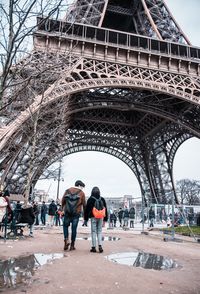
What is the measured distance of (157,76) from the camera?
2102 cm

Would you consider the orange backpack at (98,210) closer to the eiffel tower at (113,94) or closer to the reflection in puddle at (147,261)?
the reflection in puddle at (147,261)

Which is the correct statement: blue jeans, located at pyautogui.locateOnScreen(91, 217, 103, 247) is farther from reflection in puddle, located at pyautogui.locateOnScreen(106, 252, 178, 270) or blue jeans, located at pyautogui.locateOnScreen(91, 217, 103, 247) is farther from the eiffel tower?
the eiffel tower

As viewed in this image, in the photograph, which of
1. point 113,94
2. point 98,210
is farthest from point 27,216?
point 113,94

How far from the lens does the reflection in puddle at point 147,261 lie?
5082 millimetres

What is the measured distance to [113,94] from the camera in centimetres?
2395

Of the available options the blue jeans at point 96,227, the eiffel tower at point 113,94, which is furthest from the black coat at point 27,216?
the eiffel tower at point 113,94

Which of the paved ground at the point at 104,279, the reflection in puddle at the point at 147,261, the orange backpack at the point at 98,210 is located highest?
the orange backpack at the point at 98,210

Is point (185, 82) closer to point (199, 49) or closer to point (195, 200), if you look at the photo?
point (199, 49)

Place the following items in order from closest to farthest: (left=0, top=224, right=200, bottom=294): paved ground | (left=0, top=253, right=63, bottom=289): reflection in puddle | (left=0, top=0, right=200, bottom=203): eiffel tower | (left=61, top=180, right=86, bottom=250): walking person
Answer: (left=0, top=224, right=200, bottom=294): paved ground < (left=0, top=253, right=63, bottom=289): reflection in puddle < (left=61, top=180, right=86, bottom=250): walking person < (left=0, top=0, right=200, bottom=203): eiffel tower

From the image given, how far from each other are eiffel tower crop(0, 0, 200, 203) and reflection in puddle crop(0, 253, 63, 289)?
8.26m

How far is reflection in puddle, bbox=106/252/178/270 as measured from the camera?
5082 mm

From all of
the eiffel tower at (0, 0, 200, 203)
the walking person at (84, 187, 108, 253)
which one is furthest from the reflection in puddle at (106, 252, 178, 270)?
the eiffel tower at (0, 0, 200, 203)

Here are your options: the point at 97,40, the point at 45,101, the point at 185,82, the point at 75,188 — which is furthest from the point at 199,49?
the point at 75,188

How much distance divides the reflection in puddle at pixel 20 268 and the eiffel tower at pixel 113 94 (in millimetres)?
8261
